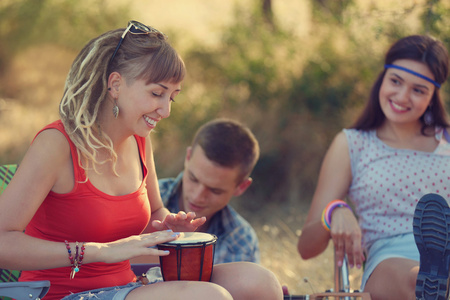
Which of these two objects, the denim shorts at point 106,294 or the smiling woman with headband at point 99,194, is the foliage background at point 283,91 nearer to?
the smiling woman with headband at point 99,194

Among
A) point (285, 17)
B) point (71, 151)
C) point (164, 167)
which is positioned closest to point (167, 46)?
point (71, 151)

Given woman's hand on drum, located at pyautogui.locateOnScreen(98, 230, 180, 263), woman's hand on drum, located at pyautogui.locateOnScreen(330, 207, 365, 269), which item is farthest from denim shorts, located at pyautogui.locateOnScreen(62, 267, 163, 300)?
woman's hand on drum, located at pyautogui.locateOnScreen(330, 207, 365, 269)

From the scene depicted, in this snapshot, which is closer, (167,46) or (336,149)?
(167,46)

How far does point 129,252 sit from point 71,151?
1.40 feet

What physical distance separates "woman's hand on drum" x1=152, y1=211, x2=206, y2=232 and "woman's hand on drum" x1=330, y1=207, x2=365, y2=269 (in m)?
0.75

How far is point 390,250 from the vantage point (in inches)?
116

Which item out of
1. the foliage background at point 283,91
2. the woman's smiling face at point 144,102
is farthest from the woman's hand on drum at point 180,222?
the foliage background at point 283,91

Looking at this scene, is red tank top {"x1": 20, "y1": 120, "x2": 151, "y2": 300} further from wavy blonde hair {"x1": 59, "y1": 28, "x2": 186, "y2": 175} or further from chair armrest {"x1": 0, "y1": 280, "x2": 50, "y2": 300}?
chair armrest {"x1": 0, "y1": 280, "x2": 50, "y2": 300}

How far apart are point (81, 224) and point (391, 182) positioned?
1.74 m

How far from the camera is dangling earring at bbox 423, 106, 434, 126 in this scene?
11.1 feet

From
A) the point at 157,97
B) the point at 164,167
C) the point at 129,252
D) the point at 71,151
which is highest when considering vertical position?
the point at 157,97

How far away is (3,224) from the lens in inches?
75.7

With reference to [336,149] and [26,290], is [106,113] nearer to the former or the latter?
[26,290]

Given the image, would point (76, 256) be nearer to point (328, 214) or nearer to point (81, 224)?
point (81, 224)
